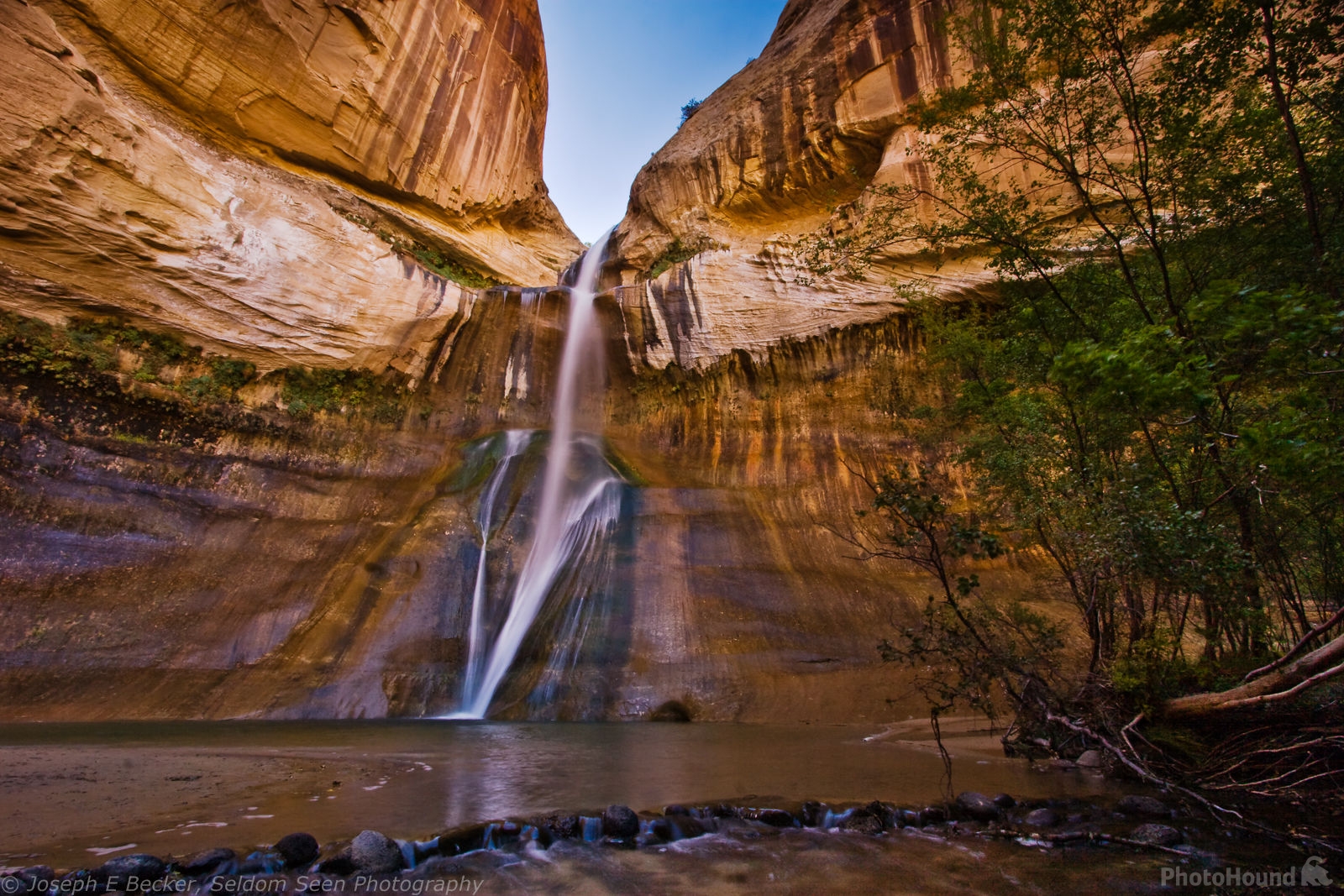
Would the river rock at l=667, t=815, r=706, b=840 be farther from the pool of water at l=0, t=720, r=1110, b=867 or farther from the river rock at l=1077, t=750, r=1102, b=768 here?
the river rock at l=1077, t=750, r=1102, b=768

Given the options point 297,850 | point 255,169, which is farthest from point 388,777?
point 255,169

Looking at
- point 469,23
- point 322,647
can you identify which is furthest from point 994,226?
point 469,23

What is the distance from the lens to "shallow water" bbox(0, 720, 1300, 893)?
10.7 ft

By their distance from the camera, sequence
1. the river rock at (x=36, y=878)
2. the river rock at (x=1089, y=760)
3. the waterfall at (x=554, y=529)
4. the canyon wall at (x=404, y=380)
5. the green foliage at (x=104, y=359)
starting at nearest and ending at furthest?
the river rock at (x=36, y=878) < the river rock at (x=1089, y=760) < the canyon wall at (x=404, y=380) < the waterfall at (x=554, y=529) < the green foliage at (x=104, y=359)

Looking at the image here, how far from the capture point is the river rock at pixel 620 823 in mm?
3814

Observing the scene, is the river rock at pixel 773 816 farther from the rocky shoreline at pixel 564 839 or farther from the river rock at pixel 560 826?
the river rock at pixel 560 826

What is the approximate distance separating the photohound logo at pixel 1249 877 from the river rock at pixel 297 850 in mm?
4505

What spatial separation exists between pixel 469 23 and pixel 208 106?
10012 mm

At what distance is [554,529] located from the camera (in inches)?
543

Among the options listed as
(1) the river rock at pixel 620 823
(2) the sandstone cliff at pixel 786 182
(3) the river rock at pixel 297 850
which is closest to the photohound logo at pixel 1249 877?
(1) the river rock at pixel 620 823

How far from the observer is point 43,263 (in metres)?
11.5

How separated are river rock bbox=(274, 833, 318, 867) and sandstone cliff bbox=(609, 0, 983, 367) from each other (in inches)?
593

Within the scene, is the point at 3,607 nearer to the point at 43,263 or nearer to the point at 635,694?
the point at 43,263

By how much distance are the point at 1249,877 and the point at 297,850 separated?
502 cm
